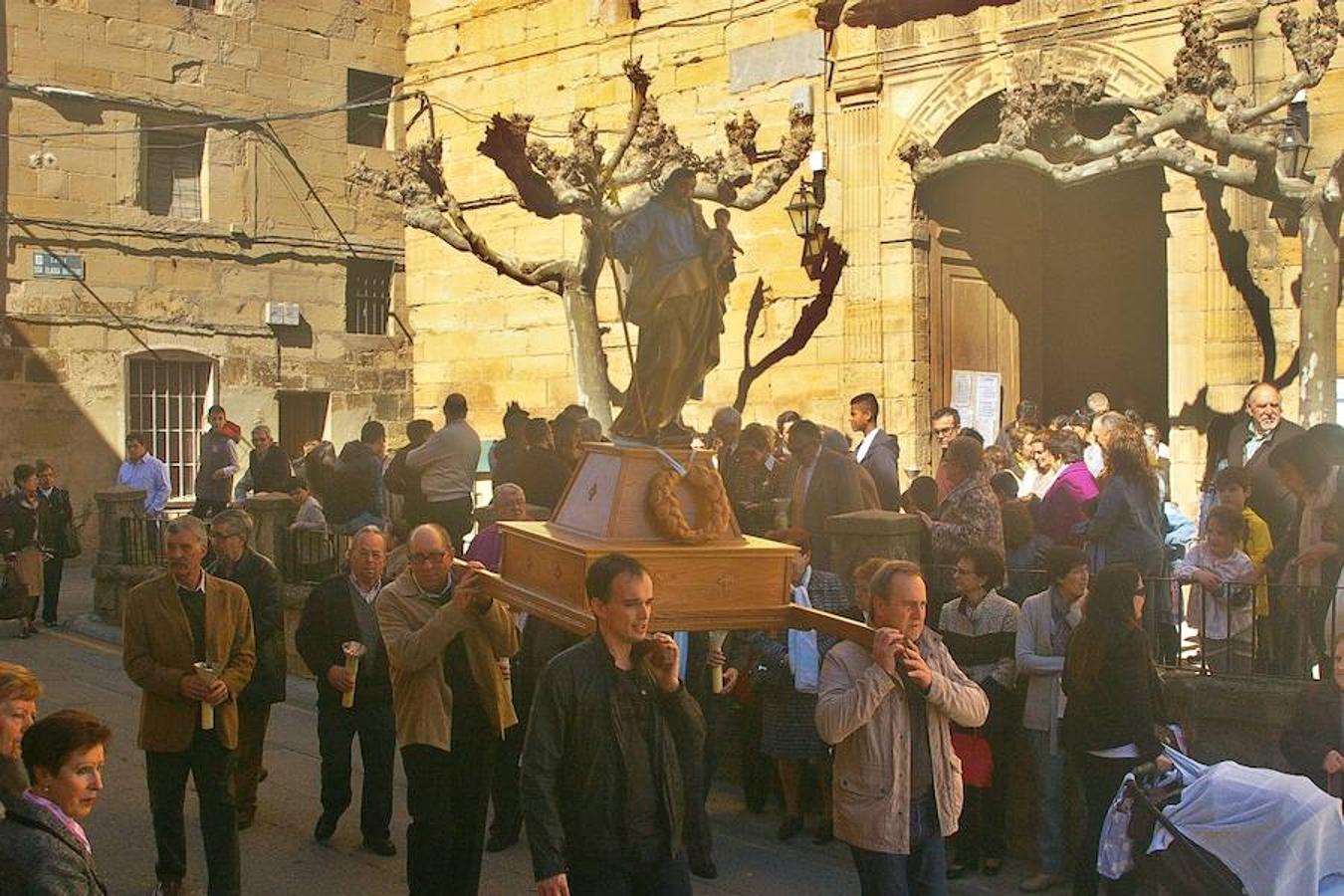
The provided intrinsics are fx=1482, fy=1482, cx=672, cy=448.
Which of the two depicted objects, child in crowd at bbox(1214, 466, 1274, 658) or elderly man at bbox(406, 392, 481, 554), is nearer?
child in crowd at bbox(1214, 466, 1274, 658)

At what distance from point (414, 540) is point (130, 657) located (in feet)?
4.97

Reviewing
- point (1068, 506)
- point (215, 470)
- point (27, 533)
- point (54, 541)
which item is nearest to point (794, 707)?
point (1068, 506)

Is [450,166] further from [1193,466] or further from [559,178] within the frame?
[1193,466]

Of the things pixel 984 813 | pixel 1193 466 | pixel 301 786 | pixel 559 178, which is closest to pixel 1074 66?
pixel 1193 466

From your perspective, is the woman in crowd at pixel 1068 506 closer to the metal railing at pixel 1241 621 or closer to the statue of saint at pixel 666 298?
the metal railing at pixel 1241 621

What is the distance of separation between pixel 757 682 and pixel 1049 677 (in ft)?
5.72

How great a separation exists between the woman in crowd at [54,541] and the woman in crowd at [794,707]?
1002cm

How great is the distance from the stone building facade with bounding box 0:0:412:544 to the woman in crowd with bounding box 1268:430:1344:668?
18.2 meters

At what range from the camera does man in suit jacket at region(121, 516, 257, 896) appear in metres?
6.70

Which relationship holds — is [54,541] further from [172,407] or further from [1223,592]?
[1223,592]

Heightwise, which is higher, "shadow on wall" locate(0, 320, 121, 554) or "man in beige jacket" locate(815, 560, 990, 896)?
"shadow on wall" locate(0, 320, 121, 554)

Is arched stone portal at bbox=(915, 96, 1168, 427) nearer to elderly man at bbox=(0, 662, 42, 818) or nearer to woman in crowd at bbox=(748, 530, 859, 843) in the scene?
woman in crowd at bbox=(748, 530, 859, 843)

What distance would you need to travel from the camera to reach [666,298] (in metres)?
5.42

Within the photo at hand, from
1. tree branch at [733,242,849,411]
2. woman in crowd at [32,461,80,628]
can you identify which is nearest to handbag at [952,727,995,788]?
tree branch at [733,242,849,411]
